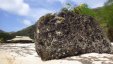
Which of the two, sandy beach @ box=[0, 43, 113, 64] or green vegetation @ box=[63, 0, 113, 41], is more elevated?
green vegetation @ box=[63, 0, 113, 41]

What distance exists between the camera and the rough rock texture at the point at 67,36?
28.9ft

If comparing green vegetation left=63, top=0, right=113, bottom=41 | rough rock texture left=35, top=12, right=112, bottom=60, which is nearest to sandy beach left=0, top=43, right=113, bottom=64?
rough rock texture left=35, top=12, right=112, bottom=60

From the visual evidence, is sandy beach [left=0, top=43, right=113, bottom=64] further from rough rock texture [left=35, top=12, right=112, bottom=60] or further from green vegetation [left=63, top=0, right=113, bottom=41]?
green vegetation [left=63, top=0, right=113, bottom=41]

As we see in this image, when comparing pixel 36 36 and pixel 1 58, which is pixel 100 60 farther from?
pixel 1 58

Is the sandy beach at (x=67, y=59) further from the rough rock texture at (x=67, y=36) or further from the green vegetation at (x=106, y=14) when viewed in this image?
the green vegetation at (x=106, y=14)

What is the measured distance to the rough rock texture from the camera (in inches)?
347

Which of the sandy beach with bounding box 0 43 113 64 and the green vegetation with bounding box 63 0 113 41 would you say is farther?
the green vegetation with bounding box 63 0 113 41

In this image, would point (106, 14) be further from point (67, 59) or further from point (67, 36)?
point (67, 59)

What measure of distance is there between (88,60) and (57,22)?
165cm

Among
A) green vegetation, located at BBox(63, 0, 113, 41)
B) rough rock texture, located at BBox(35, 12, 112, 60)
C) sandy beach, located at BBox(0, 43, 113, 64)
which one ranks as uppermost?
green vegetation, located at BBox(63, 0, 113, 41)

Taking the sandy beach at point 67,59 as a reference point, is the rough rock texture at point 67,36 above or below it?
above

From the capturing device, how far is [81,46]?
29.1ft

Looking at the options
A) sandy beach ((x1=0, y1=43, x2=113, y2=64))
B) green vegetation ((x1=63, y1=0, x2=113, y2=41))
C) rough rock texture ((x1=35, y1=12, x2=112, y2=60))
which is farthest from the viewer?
green vegetation ((x1=63, y1=0, x2=113, y2=41))

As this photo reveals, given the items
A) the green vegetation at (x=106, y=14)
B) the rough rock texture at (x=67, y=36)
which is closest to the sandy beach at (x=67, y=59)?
the rough rock texture at (x=67, y=36)
